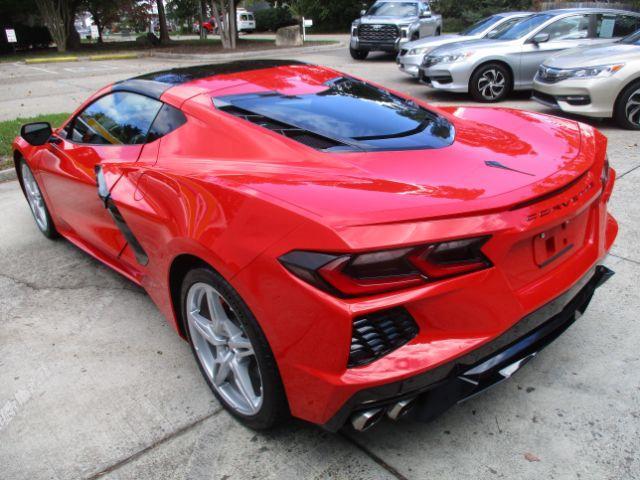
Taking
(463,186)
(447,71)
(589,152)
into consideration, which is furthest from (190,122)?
(447,71)

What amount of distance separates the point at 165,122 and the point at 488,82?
7.63 m

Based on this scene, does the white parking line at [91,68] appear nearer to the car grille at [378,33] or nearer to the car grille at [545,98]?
the car grille at [378,33]

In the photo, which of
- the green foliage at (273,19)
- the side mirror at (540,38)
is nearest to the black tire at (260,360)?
the side mirror at (540,38)

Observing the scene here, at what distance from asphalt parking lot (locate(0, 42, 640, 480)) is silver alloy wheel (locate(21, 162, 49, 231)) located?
0.96 meters

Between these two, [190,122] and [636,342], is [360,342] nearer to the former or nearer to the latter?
[190,122]

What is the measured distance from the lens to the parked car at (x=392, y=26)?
51.1 ft

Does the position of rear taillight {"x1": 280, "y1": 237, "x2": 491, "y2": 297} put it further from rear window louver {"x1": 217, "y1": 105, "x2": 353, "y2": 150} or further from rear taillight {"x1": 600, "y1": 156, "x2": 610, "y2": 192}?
rear taillight {"x1": 600, "y1": 156, "x2": 610, "y2": 192}

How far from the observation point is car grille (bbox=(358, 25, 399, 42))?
15623mm

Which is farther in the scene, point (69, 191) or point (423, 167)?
point (69, 191)

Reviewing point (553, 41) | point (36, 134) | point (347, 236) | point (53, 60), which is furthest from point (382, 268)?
point (53, 60)

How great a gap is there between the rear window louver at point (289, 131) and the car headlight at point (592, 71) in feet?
19.4

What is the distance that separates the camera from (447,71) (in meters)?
9.34

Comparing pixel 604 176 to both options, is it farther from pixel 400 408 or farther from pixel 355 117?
pixel 400 408

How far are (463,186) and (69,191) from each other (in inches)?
106
